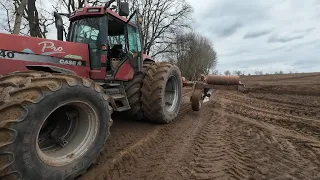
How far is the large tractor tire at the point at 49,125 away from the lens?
96.9 inches

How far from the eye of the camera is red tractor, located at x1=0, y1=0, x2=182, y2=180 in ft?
8.34

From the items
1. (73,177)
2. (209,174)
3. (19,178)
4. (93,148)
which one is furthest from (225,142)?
(19,178)

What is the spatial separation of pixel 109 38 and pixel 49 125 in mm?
2767

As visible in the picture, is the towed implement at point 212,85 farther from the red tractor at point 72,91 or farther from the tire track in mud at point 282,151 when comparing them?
the tire track in mud at point 282,151

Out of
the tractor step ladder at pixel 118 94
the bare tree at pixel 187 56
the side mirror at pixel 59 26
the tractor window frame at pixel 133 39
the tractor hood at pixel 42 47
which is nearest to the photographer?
the tractor hood at pixel 42 47

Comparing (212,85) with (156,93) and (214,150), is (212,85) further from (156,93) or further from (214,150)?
(214,150)

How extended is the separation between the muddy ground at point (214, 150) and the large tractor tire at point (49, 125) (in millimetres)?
418

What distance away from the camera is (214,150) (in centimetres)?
421

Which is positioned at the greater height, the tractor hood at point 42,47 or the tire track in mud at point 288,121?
the tractor hood at point 42,47

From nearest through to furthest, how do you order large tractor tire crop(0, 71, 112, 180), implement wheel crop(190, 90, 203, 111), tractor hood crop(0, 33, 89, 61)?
large tractor tire crop(0, 71, 112, 180) → tractor hood crop(0, 33, 89, 61) → implement wheel crop(190, 90, 203, 111)

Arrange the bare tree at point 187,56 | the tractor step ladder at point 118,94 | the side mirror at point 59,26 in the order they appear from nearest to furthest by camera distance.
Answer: the tractor step ladder at point 118,94 < the side mirror at point 59,26 < the bare tree at point 187,56

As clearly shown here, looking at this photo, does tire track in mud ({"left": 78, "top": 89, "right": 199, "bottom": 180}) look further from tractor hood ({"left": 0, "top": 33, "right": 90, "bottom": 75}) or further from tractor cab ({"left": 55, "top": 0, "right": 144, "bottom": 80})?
tractor hood ({"left": 0, "top": 33, "right": 90, "bottom": 75})

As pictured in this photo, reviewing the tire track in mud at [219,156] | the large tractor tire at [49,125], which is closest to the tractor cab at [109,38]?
the large tractor tire at [49,125]

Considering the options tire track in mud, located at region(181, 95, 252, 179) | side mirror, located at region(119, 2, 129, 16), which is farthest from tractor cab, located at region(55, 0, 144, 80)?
tire track in mud, located at region(181, 95, 252, 179)
